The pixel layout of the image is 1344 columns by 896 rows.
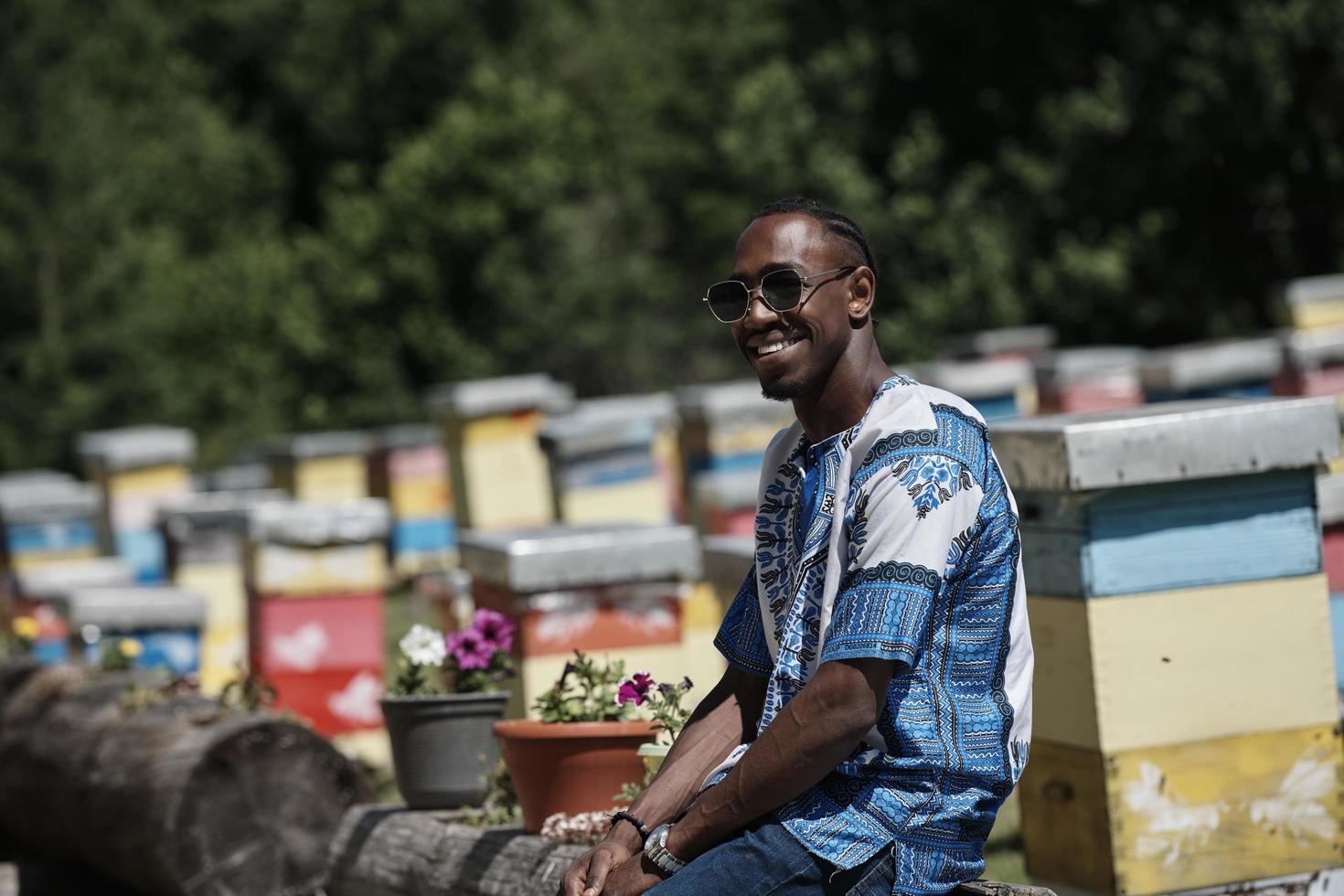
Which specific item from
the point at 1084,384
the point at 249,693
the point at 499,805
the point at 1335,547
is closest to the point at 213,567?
the point at 249,693

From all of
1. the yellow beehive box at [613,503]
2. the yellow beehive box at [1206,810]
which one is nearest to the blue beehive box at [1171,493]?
the yellow beehive box at [1206,810]

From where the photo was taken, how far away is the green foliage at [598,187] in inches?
781

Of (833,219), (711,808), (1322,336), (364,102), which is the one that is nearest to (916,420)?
(833,219)

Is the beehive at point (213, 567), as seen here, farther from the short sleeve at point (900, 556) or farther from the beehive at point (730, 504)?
the short sleeve at point (900, 556)

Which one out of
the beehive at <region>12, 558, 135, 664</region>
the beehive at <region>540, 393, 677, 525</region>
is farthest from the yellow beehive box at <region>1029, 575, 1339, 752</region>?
the beehive at <region>12, 558, 135, 664</region>

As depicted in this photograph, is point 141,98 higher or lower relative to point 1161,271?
higher

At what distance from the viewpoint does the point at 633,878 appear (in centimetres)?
308

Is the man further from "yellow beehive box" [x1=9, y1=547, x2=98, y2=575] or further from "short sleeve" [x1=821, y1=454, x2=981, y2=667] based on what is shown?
"yellow beehive box" [x1=9, y1=547, x2=98, y2=575]

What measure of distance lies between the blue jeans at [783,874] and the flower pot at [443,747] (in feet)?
6.94

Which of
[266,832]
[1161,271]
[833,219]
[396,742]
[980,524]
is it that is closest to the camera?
[980,524]

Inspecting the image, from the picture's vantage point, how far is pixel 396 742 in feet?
16.7

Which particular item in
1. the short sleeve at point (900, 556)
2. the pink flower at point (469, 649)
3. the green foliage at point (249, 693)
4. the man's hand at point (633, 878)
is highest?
the short sleeve at point (900, 556)

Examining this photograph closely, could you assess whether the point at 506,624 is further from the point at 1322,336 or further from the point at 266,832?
the point at 1322,336

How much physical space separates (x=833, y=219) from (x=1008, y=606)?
2.64 feet
